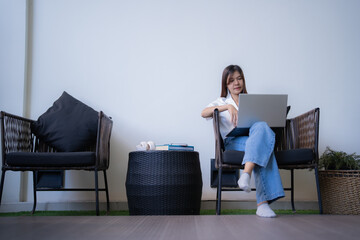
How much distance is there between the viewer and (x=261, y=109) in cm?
187

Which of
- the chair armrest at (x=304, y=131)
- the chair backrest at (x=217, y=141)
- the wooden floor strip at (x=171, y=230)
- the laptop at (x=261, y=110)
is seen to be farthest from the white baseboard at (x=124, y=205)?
the wooden floor strip at (x=171, y=230)

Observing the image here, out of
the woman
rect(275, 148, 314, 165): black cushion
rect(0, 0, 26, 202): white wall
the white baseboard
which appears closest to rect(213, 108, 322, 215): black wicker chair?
rect(275, 148, 314, 165): black cushion

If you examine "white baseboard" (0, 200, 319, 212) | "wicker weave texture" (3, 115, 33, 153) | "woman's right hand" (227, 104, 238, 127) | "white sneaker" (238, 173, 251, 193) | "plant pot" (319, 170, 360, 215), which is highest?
"woman's right hand" (227, 104, 238, 127)

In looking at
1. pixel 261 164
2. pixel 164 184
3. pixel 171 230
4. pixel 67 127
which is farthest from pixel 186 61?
pixel 171 230

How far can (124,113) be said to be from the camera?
106 inches

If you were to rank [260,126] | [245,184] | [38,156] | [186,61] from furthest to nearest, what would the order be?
[186,61]
[38,156]
[260,126]
[245,184]

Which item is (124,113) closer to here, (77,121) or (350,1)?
(77,121)

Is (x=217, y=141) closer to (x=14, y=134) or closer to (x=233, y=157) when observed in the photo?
(x=233, y=157)

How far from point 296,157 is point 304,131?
1.01 ft

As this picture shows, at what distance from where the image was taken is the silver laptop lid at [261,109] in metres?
1.83

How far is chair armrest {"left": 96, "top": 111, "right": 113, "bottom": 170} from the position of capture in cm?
206

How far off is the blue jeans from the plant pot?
0.82m

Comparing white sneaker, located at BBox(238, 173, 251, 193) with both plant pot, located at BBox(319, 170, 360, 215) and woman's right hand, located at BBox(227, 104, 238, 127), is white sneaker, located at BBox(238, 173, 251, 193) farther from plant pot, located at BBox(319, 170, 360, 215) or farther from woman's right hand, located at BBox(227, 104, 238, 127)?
plant pot, located at BBox(319, 170, 360, 215)

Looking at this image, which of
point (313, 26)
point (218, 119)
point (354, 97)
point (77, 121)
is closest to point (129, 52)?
point (77, 121)
